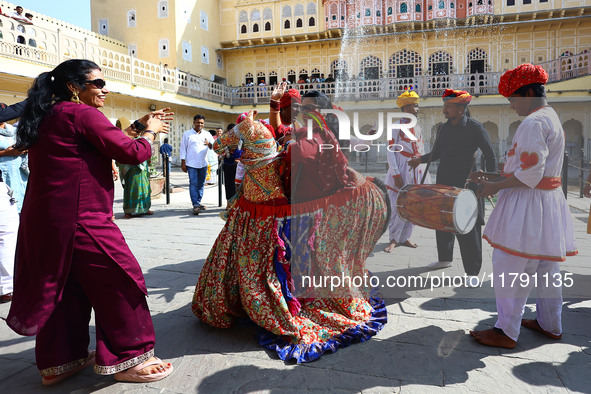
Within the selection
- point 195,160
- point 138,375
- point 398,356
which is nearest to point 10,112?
point 138,375

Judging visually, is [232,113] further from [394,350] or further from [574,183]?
[394,350]

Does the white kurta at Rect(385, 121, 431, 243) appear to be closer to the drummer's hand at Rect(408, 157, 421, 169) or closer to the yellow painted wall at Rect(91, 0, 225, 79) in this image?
the drummer's hand at Rect(408, 157, 421, 169)

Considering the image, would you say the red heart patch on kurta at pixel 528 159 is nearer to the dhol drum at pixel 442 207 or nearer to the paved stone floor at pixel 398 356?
the dhol drum at pixel 442 207

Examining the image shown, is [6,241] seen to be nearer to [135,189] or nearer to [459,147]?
[459,147]

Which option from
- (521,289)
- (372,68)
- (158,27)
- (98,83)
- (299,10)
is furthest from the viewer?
(299,10)

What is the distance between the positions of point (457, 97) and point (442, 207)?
2.47 feet

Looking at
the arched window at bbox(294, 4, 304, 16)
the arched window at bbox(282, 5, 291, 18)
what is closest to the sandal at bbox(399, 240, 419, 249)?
the arched window at bbox(294, 4, 304, 16)

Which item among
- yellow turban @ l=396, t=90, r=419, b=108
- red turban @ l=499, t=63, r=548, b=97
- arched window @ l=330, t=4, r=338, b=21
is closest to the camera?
red turban @ l=499, t=63, r=548, b=97

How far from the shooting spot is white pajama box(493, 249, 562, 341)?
220cm

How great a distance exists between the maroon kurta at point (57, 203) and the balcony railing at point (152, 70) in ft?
7.64

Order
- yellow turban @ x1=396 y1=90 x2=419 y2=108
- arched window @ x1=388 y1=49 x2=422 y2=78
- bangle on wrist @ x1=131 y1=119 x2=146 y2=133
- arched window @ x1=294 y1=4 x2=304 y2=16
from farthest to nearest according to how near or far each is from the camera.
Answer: arched window @ x1=294 y1=4 x2=304 y2=16 → arched window @ x1=388 y1=49 x2=422 y2=78 → yellow turban @ x1=396 y1=90 x2=419 y2=108 → bangle on wrist @ x1=131 y1=119 x2=146 y2=133

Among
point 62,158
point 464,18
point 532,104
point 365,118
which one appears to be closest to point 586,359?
point 532,104

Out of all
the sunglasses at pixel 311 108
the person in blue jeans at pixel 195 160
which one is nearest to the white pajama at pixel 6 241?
the sunglasses at pixel 311 108

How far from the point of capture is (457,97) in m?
2.76
